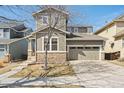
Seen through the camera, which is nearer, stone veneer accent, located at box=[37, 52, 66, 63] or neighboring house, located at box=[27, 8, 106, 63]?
stone veneer accent, located at box=[37, 52, 66, 63]

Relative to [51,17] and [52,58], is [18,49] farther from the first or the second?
[51,17]

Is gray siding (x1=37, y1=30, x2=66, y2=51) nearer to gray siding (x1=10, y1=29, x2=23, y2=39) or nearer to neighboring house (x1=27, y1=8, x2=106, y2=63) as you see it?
neighboring house (x1=27, y1=8, x2=106, y2=63)

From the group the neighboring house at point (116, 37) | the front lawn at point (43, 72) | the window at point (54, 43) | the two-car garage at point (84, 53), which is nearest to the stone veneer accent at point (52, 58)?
the window at point (54, 43)

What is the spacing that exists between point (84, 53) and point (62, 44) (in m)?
3.12

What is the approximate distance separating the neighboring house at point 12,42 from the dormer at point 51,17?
164 inches

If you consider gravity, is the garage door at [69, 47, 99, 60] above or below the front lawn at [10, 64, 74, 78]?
above

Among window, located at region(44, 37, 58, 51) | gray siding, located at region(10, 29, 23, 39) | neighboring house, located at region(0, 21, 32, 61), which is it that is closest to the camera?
window, located at region(44, 37, 58, 51)

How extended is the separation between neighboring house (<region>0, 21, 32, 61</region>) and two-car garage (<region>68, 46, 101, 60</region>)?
818 centimetres

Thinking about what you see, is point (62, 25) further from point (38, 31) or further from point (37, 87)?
point (37, 87)

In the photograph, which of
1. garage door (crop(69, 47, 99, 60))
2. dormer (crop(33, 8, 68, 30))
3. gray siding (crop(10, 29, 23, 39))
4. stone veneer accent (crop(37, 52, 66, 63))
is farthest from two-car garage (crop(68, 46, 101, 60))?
gray siding (crop(10, 29, 23, 39))

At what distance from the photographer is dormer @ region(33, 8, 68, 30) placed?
2639 cm

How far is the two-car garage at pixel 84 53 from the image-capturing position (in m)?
30.3
